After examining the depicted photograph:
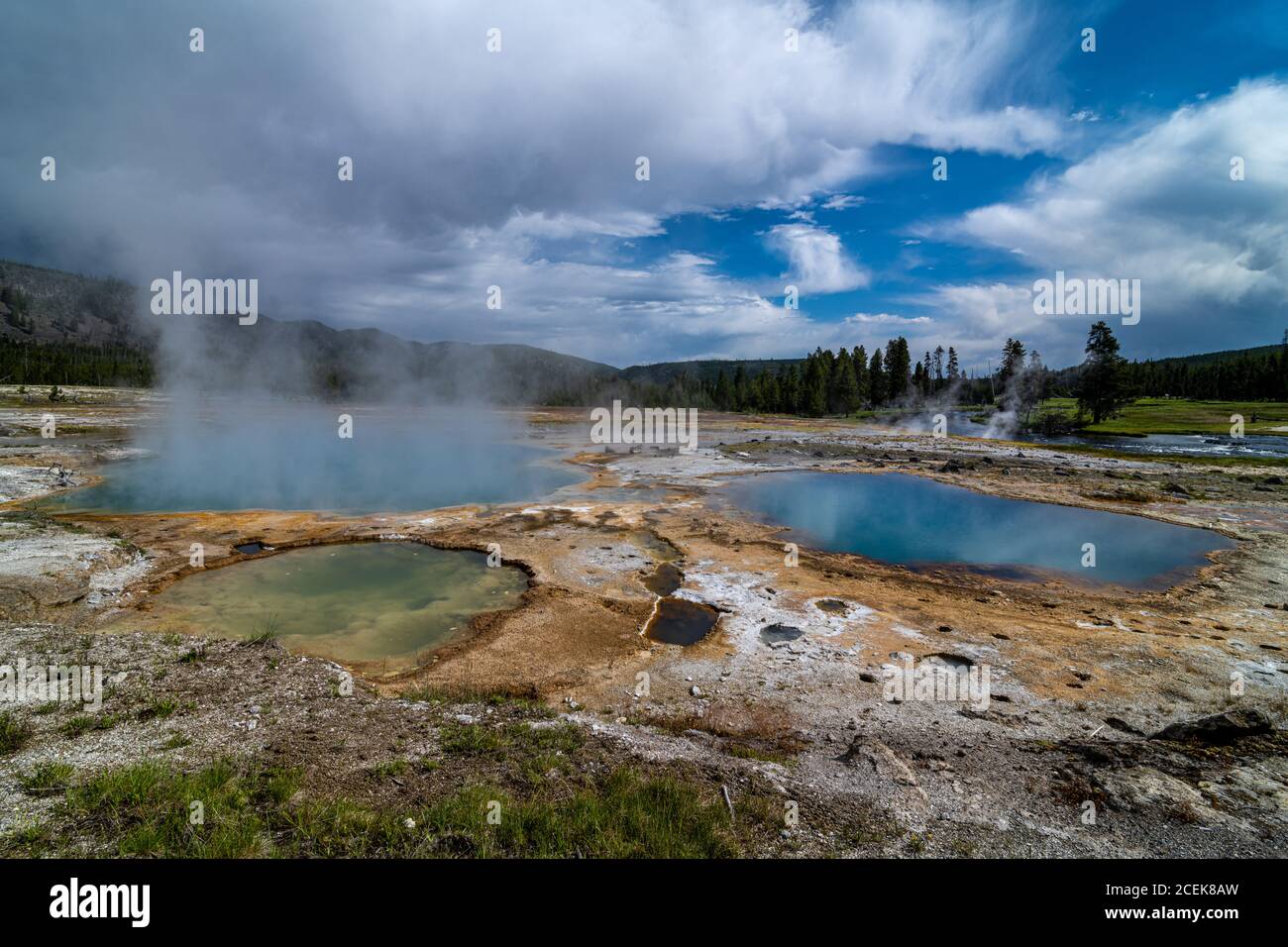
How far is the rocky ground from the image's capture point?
16.4 ft

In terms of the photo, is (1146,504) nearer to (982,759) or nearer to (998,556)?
(998,556)

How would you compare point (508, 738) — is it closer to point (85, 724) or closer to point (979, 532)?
point (85, 724)

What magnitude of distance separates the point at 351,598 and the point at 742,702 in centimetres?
848

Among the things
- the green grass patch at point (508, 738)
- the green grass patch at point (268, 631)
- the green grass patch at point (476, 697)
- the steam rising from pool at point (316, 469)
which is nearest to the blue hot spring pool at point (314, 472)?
the steam rising from pool at point (316, 469)

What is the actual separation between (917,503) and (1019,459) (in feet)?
51.8

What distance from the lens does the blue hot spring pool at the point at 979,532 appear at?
14945mm

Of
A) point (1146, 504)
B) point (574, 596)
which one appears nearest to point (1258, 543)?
point (1146, 504)

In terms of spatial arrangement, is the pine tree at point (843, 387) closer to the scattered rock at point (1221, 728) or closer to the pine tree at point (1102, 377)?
the pine tree at point (1102, 377)

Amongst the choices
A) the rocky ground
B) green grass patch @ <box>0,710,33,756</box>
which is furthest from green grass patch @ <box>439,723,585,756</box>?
green grass patch @ <box>0,710,33,756</box>

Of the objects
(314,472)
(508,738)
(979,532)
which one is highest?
(314,472)

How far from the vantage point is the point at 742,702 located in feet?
25.4

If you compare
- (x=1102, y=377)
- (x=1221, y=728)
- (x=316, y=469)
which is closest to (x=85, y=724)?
(x=1221, y=728)

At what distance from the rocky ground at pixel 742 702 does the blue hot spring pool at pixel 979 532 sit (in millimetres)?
1211

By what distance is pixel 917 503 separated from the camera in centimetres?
2319
